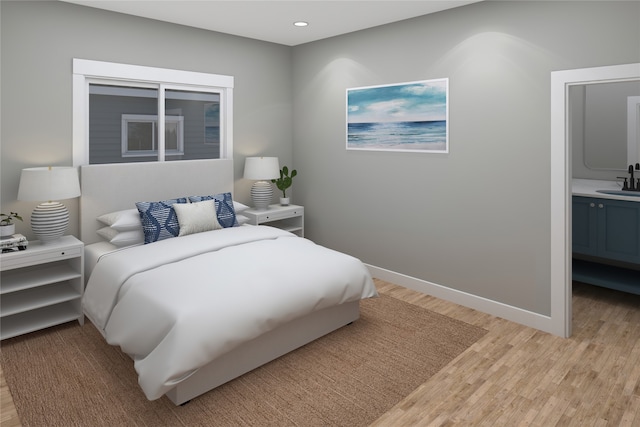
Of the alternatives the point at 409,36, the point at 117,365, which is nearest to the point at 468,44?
the point at 409,36

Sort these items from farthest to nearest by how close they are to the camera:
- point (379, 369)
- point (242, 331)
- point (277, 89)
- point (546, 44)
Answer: point (277, 89)
point (546, 44)
point (379, 369)
point (242, 331)

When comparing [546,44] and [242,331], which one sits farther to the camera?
[546,44]

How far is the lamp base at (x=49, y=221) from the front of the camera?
3148 millimetres

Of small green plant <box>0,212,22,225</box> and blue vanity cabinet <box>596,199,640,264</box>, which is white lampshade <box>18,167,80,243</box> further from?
blue vanity cabinet <box>596,199,640,264</box>

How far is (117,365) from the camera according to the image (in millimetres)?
2725

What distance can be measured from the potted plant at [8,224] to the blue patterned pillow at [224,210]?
50.9 inches

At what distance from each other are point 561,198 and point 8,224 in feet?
12.9

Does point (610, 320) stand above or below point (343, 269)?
below

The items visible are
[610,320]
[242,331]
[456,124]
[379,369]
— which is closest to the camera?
[242,331]

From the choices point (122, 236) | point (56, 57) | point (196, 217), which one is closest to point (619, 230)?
point (196, 217)

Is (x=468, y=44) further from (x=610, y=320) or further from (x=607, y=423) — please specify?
(x=607, y=423)

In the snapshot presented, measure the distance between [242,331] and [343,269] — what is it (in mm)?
919

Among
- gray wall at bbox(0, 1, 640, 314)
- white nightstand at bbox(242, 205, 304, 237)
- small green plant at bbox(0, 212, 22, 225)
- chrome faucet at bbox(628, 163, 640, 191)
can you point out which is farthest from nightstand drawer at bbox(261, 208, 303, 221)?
chrome faucet at bbox(628, 163, 640, 191)

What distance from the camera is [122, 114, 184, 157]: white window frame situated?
394 cm
